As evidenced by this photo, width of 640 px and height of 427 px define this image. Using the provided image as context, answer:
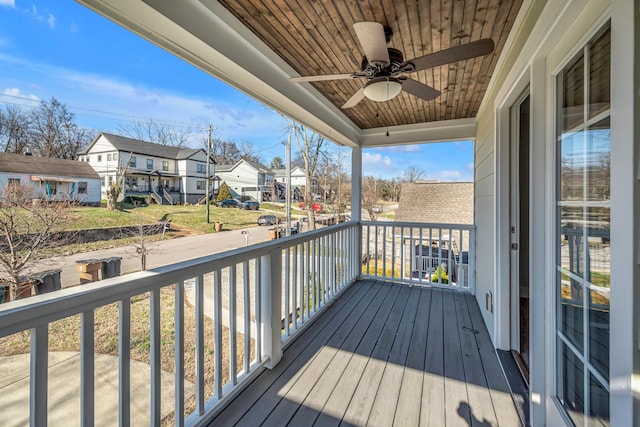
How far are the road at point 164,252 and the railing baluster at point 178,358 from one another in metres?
0.17

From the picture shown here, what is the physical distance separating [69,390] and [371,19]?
281cm

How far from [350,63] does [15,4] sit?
2.08m

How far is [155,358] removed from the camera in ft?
4.29

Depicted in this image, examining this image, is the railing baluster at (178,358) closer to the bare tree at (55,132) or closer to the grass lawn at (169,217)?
the grass lawn at (169,217)

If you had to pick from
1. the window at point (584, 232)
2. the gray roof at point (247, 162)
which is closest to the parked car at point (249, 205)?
the gray roof at point (247, 162)

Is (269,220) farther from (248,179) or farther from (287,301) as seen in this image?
(287,301)

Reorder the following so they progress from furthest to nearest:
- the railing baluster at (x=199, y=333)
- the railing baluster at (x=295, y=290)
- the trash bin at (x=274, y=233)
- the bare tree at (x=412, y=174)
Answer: the bare tree at (x=412, y=174) < the railing baluster at (x=295, y=290) < the trash bin at (x=274, y=233) < the railing baluster at (x=199, y=333)

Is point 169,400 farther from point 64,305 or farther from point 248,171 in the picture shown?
point 248,171

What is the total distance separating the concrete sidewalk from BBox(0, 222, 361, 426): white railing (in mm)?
46

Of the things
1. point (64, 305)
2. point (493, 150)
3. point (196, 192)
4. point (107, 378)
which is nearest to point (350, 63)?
point (493, 150)

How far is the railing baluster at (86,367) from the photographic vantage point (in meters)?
1.04

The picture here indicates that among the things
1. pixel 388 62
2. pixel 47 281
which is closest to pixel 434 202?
pixel 388 62

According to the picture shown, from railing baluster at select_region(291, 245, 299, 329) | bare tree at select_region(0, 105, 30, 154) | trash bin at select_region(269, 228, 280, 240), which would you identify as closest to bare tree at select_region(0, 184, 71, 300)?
bare tree at select_region(0, 105, 30, 154)

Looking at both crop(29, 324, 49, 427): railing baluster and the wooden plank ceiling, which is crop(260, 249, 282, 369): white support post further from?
the wooden plank ceiling
